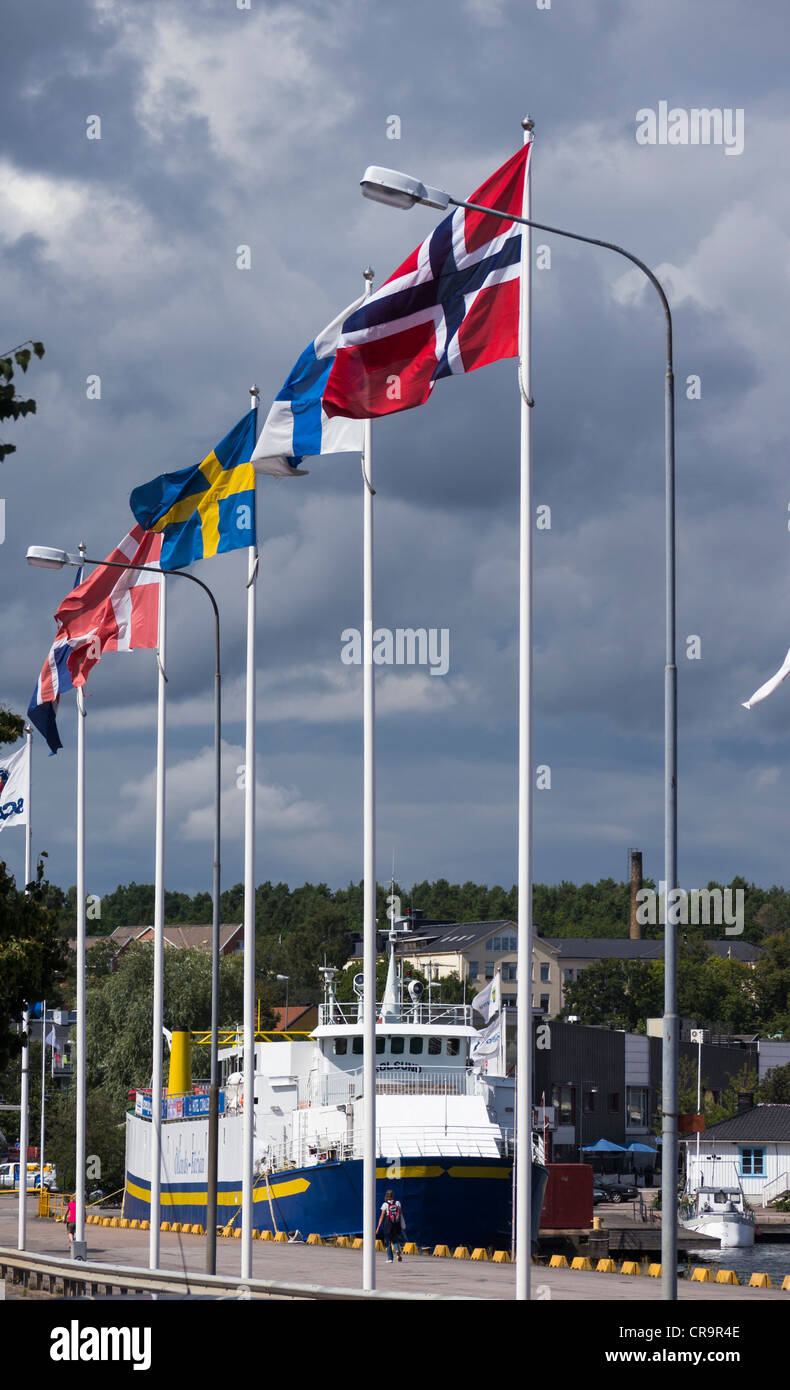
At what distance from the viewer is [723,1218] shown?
238ft

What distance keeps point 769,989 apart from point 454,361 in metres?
146

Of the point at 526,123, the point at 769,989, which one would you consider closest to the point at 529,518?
the point at 526,123

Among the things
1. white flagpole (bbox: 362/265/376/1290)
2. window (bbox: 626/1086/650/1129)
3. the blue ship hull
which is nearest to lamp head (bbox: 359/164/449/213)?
white flagpole (bbox: 362/265/376/1290)

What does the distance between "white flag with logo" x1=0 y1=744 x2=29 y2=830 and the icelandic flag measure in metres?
17.4

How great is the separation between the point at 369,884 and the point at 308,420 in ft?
21.2

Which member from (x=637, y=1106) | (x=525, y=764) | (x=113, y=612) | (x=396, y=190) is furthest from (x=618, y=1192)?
(x=396, y=190)

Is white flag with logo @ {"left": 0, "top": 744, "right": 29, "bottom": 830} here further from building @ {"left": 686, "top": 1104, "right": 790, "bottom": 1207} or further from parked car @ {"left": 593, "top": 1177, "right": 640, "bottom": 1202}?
building @ {"left": 686, "top": 1104, "right": 790, "bottom": 1207}

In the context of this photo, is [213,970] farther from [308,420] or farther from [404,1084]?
[404,1084]

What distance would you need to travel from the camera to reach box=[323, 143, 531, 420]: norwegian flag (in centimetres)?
1928

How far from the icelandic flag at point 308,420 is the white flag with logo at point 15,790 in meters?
17.4
